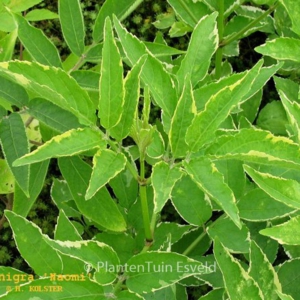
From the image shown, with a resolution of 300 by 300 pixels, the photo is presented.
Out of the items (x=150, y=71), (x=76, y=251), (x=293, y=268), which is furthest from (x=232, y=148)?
(x=293, y=268)

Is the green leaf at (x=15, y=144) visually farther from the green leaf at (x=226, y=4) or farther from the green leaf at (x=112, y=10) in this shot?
the green leaf at (x=226, y=4)

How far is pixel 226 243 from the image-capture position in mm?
1258

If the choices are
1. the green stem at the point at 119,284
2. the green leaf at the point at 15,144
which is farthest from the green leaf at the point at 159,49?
the green stem at the point at 119,284

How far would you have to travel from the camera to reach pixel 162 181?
0.89 meters

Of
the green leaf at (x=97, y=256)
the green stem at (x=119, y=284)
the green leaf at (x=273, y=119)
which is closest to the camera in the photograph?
the green leaf at (x=97, y=256)

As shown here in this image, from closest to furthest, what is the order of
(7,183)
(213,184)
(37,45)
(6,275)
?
(213,184) < (6,275) < (37,45) < (7,183)

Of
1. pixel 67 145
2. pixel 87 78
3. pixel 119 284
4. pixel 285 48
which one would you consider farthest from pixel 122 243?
pixel 285 48

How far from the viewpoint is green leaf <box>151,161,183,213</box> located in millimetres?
840

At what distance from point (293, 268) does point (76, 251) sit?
658mm

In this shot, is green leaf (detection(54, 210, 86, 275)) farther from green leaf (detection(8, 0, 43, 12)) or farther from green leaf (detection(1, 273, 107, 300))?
green leaf (detection(8, 0, 43, 12))

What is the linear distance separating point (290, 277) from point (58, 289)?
65 cm

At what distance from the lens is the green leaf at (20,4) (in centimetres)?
147

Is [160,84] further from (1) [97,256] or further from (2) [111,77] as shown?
(1) [97,256]

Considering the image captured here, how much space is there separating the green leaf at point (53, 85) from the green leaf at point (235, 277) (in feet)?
1.34
